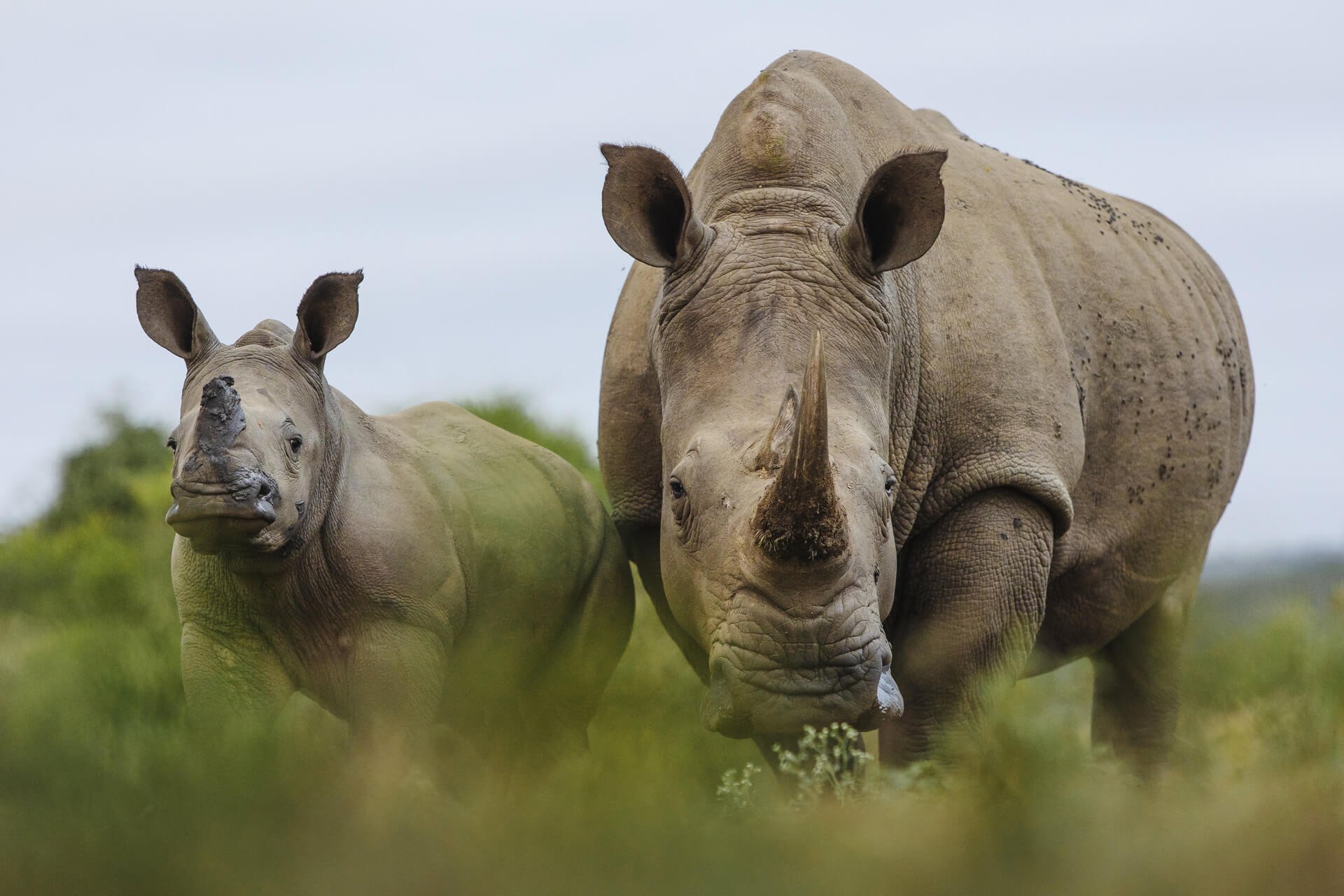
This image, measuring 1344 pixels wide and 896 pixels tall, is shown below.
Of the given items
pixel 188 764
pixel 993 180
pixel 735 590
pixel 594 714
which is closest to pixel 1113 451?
pixel 993 180

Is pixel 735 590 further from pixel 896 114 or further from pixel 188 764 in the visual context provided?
pixel 896 114

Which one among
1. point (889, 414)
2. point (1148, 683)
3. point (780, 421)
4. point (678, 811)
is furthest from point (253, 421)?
point (1148, 683)

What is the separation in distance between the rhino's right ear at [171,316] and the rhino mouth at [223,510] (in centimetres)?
88

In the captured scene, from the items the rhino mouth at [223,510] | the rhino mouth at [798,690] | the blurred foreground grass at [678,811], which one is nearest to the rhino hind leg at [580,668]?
the blurred foreground grass at [678,811]

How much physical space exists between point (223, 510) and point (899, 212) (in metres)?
2.68

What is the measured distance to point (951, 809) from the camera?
4211 mm

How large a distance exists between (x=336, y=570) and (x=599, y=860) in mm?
3125

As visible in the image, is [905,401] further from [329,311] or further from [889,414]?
[329,311]

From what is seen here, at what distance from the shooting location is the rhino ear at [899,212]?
21.2 ft

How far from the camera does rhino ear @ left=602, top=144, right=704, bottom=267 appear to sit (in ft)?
21.6

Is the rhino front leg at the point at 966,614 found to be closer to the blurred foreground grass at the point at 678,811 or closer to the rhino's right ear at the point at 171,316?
the blurred foreground grass at the point at 678,811

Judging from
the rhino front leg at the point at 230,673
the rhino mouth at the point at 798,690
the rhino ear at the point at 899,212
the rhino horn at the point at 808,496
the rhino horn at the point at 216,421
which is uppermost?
the rhino ear at the point at 899,212

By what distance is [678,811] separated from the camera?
4.38 metres

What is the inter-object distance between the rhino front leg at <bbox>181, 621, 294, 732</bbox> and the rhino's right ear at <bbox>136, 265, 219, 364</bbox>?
3.46 feet
